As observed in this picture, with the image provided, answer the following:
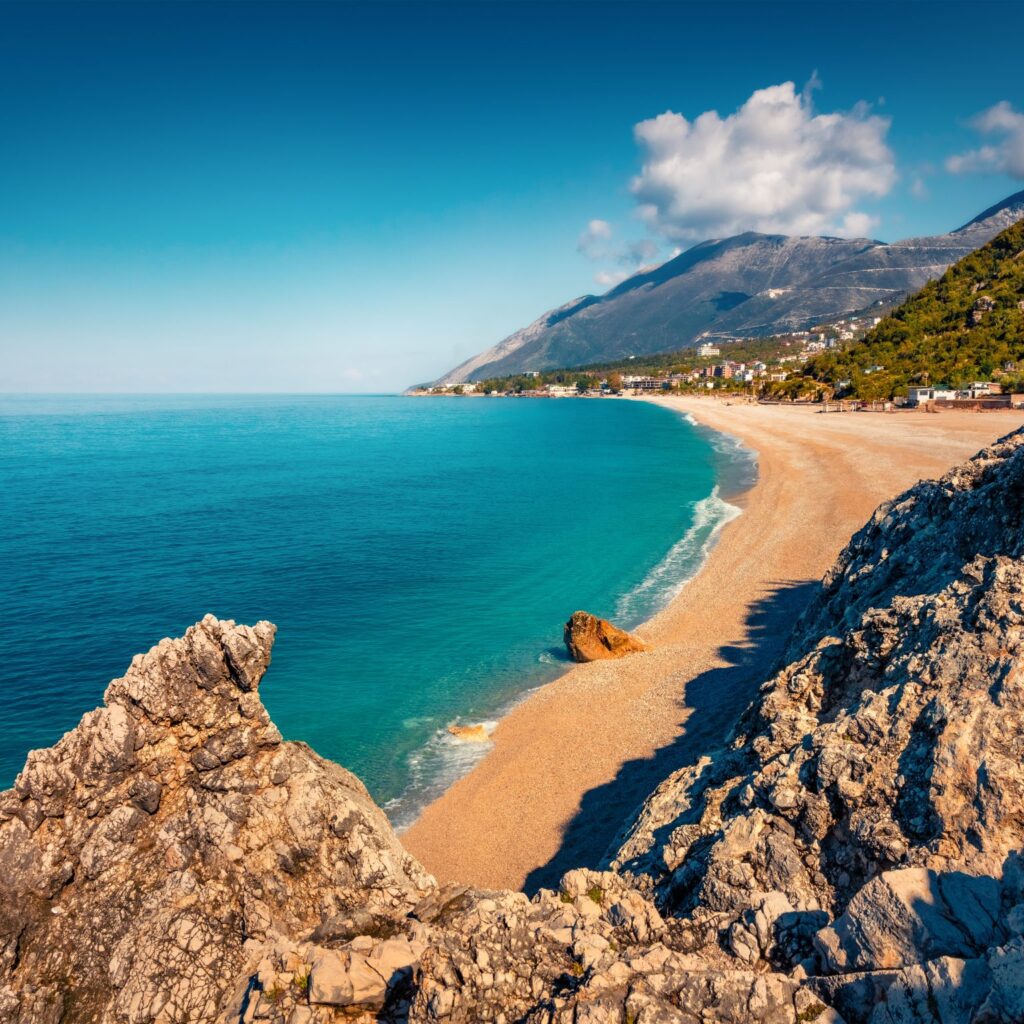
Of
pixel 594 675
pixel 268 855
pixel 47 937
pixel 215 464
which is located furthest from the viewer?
A: pixel 215 464

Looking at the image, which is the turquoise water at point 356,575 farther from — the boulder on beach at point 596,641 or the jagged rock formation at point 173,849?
the jagged rock formation at point 173,849

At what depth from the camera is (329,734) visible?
26.5 metres

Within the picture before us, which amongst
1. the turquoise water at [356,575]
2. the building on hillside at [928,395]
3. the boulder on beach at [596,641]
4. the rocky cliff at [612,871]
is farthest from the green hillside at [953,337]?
the rocky cliff at [612,871]

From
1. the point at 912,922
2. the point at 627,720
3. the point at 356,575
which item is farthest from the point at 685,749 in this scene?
the point at 356,575

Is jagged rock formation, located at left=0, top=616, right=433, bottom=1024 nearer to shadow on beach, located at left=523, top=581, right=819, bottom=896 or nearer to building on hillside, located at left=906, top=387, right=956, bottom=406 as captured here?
shadow on beach, located at left=523, top=581, right=819, bottom=896

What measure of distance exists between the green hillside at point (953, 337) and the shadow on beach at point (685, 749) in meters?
96.9

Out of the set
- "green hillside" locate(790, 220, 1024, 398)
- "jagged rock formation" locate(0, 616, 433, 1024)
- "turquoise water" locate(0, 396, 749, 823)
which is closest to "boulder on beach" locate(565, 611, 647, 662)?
"turquoise water" locate(0, 396, 749, 823)

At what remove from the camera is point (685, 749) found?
22.4 metres

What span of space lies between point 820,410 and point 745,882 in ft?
424

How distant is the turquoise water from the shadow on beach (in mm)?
5788

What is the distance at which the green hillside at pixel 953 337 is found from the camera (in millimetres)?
109713

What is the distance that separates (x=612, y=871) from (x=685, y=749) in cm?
1101

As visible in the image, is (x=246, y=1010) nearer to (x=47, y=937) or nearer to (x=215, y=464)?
(x=47, y=937)

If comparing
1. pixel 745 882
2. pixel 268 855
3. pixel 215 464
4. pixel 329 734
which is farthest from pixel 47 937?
pixel 215 464
